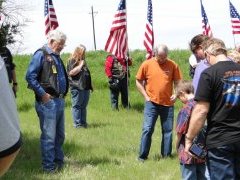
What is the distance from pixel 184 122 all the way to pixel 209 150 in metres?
0.46

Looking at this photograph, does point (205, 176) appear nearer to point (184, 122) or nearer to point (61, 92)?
point (184, 122)

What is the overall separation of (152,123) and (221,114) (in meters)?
3.46

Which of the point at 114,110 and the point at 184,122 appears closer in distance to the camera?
the point at 184,122

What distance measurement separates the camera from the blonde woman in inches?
424

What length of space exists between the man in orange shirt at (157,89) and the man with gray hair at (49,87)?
1417mm

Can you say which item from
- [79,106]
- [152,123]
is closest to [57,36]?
[152,123]

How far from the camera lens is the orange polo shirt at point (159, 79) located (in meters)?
7.71

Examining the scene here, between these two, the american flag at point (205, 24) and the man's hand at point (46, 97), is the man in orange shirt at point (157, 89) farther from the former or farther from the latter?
the american flag at point (205, 24)

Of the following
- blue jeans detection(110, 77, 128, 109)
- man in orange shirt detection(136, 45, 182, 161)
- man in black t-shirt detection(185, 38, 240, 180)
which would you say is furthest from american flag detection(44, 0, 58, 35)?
man in black t-shirt detection(185, 38, 240, 180)

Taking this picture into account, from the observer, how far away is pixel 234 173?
4.39 meters

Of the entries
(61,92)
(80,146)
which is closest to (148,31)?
(80,146)

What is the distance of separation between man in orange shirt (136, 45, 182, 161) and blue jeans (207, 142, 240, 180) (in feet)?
10.8

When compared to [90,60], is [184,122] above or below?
above

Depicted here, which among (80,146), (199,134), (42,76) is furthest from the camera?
(80,146)
